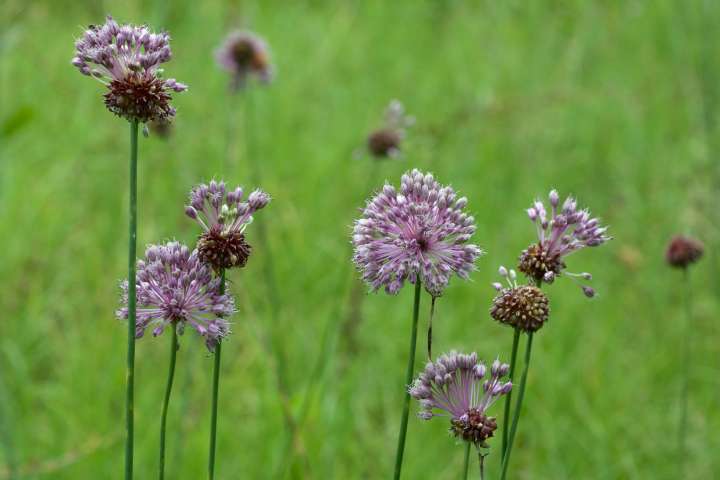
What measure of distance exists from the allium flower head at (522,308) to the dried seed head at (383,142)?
187 centimetres

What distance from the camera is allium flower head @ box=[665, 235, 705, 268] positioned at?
2.51 metres

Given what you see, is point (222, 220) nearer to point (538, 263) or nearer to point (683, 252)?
point (538, 263)

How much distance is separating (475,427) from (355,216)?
317cm

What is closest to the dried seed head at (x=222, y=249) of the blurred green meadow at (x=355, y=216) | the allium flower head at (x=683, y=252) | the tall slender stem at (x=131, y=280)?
the tall slender stem at (x=131, y=280)

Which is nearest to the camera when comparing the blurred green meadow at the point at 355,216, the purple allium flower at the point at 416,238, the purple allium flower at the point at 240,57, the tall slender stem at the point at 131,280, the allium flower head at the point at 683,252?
the tall slender stem at the point at 131,280

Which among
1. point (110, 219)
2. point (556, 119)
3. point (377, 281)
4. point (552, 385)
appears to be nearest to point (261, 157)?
point (110, 219)

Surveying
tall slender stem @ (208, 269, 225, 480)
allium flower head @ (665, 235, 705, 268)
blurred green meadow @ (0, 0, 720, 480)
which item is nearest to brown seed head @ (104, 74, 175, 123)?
tall slender stem @ (208, 269, 225, 480)

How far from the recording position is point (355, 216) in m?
4.38

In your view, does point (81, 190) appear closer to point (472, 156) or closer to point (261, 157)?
point (261, 157)

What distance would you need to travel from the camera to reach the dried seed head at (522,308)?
49.3 inches

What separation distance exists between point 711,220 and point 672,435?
1389mm

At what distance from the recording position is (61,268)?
14.0 ft

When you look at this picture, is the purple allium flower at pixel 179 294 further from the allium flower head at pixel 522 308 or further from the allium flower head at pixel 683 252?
the allium flower head at pixel 683 252

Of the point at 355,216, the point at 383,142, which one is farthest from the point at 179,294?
the point at 355,216
